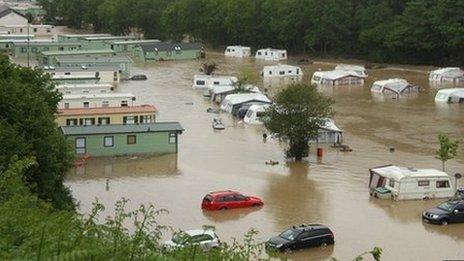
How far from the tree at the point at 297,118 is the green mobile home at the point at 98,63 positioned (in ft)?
47.6

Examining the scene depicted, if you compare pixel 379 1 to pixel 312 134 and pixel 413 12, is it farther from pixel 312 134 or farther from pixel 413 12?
pixel 312 134

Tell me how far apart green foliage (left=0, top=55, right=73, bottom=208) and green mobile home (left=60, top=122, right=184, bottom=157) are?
4094 millimetres

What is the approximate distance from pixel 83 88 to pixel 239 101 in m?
5.09

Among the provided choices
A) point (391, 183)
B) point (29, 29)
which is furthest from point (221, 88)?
point (29, 29)

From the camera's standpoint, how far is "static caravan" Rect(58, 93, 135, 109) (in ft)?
69.9

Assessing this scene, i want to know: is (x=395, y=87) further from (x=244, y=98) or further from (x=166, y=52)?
(x=166, y=52)

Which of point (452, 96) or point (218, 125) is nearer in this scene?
point (218, 125)

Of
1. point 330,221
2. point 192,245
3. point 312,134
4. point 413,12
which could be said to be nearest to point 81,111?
point 312,134

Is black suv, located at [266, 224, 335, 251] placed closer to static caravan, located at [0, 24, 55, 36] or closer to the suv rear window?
the suv rear window

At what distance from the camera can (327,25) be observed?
118 ft

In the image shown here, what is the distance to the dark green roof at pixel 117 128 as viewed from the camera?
16219 millimetres

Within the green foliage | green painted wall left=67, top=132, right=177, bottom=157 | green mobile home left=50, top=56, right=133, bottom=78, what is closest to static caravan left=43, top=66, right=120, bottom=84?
green mobile home left=50, top=56, right=133, bottom=78

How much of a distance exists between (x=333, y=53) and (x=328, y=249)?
2770 centimetres

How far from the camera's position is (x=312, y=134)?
1608 centimetres
